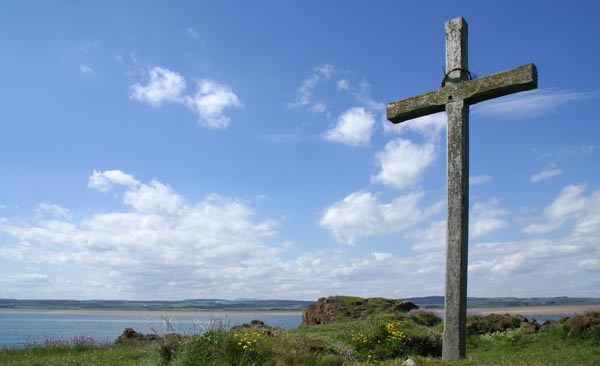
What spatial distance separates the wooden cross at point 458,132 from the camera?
813 cm

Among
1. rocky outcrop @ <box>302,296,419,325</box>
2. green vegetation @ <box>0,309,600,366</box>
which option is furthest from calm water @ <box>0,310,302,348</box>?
rocky outcrop @ <box>302,296,419,325</box>

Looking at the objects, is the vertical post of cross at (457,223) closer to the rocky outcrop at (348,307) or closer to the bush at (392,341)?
the bush at (392,341)

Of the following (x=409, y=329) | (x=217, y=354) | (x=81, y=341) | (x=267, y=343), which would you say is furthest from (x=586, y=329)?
(x=81, y=341)

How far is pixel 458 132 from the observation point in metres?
8.65

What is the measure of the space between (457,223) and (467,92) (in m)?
2.31

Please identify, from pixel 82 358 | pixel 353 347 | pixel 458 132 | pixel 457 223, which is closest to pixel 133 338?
pixel 82 358

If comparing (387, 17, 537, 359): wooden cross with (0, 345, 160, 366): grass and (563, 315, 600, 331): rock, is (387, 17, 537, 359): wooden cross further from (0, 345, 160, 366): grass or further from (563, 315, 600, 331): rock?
(563, 315, 600, 331): rock

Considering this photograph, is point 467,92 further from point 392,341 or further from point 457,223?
point 392,341

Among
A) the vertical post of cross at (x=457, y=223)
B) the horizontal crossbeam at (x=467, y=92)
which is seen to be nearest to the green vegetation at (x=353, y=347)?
the vertical post of cross at (x=457, y=223)

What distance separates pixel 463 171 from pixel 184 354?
19.2ft

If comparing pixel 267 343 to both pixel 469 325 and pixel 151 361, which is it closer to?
pixel 151 361

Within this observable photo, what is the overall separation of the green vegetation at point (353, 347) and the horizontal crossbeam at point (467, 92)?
172 inches

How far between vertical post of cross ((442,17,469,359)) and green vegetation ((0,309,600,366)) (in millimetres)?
485

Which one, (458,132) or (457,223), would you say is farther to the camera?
(458,132)
